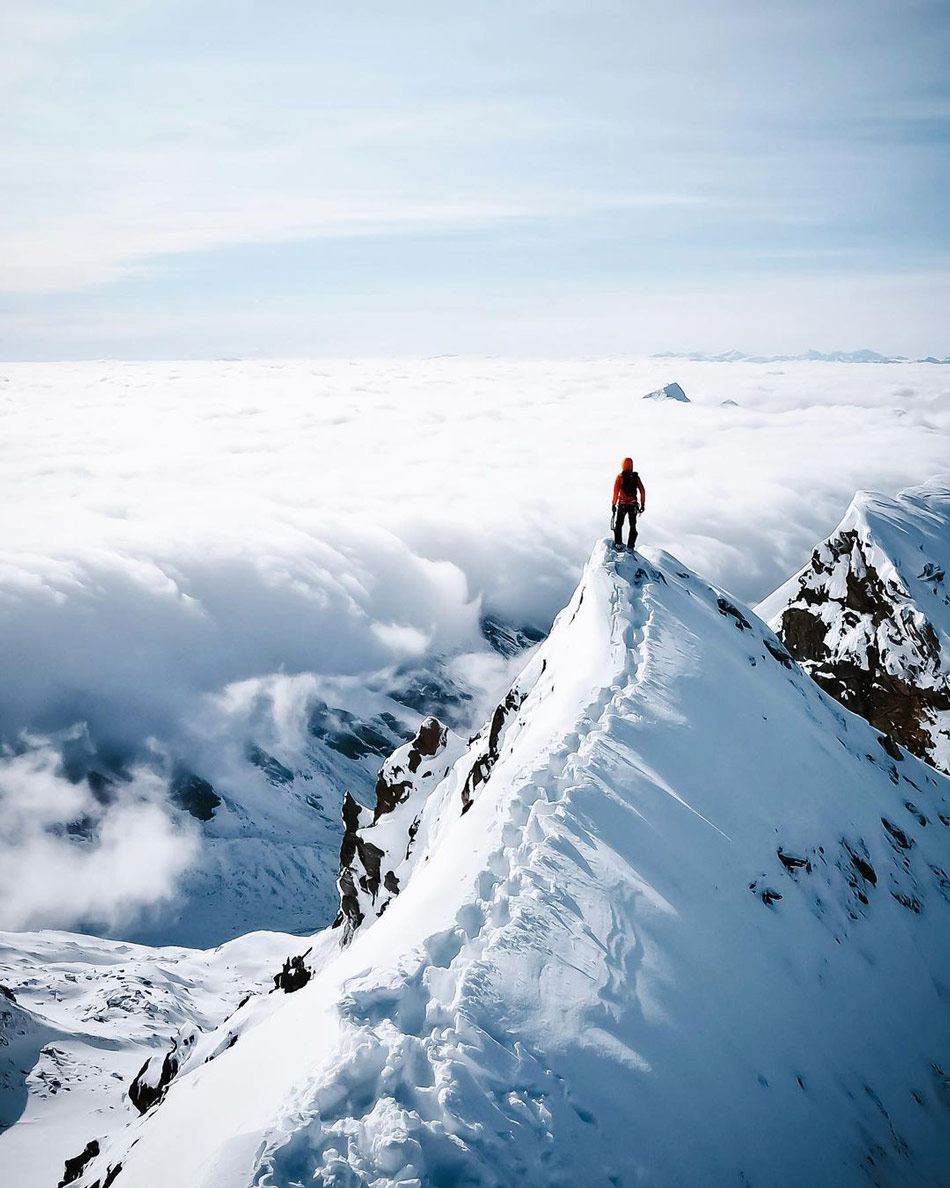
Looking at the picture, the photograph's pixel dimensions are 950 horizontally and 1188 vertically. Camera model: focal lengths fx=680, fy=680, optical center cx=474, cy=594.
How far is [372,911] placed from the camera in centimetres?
5191

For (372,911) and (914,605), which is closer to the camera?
(372,911)

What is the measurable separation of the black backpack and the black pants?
573 millimetres

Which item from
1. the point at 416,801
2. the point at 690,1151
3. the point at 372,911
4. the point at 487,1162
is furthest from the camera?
the point at 416,801

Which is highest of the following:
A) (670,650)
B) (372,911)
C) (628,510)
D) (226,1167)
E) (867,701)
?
(628,510)

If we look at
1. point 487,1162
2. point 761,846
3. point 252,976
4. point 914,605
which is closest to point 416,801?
point 761,846

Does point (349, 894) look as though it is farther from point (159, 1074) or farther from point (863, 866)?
point (863, 866)

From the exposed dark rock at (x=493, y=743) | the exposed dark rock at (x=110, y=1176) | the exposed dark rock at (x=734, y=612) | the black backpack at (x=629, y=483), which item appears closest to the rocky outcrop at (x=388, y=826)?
the exposed dark rock at (x=493, y=743)

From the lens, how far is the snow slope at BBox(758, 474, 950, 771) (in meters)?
61.7

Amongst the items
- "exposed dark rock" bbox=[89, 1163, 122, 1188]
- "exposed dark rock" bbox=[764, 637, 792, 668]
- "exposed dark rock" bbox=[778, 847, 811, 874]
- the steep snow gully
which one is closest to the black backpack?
the steep snow gully

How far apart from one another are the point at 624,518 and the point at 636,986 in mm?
20884

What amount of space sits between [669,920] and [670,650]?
12.8 meters

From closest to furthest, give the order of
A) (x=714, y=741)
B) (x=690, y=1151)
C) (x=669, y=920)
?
(x=690, y=1151) < (x=669, y=920) < (x=714, y=741)

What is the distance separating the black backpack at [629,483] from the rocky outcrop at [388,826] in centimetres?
3401

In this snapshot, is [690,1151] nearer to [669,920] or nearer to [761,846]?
[669,920]
